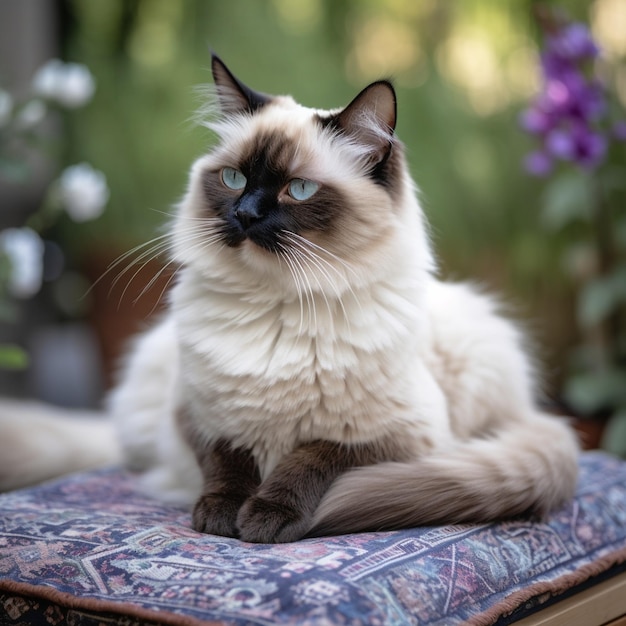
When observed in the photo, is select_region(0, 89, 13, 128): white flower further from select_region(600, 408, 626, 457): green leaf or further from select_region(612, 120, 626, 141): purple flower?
select_region(600, 408, 626, 457): green leaf

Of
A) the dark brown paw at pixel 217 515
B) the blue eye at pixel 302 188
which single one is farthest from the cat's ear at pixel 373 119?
the dark brown paw at pixel 217 515

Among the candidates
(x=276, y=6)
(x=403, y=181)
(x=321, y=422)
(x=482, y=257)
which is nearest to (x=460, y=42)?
(x=276, y=6)

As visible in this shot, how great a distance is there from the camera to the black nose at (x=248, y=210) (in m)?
1.28

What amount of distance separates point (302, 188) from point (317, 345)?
0.85ft

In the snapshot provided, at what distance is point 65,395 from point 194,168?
8.31 feet

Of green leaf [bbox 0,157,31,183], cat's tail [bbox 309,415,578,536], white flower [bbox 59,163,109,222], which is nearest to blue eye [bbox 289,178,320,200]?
cat's tail [bbox 309,415,578,536]

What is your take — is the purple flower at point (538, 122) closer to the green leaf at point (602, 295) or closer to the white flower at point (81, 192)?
the green leaf at point (602, 295)

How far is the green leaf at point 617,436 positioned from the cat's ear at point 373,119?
1331 millimetres

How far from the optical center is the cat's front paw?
1243mm

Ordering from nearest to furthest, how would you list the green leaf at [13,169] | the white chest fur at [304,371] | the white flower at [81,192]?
the white chest fur at [304,371] < the green leaf at [13,169] < the white flower at [81,192]

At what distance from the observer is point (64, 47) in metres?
4.30

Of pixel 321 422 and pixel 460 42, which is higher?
pixel 460 42

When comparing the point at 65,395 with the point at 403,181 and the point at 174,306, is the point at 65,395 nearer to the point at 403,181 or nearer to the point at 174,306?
the point at 174,306

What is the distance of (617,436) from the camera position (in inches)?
91.0
